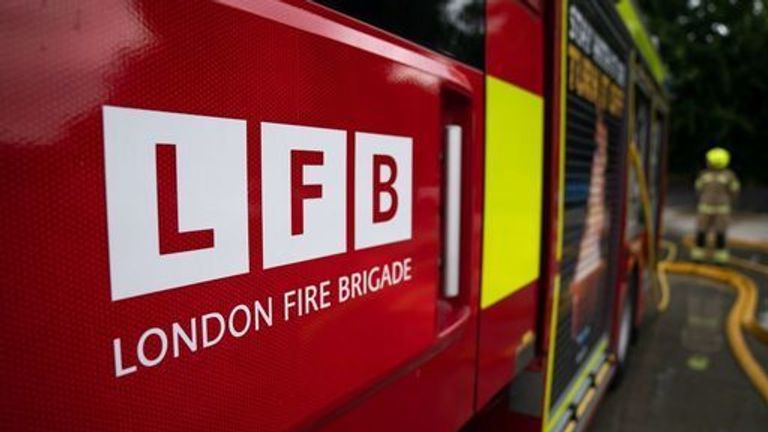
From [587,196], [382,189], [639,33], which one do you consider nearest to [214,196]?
[382,189]

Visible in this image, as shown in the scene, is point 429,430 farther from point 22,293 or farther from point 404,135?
point 22,293

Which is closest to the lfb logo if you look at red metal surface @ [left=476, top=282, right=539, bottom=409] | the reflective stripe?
red metal surface @ [left=476, top=282, right=539, bottom=409]

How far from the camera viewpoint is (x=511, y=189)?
1.80m

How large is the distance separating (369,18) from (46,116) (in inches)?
25.4

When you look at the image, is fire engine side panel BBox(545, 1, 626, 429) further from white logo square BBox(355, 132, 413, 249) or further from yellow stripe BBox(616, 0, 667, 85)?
white logo square BBox(355, 132, 413, 249)

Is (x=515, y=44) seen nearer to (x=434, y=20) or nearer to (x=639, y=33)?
(x=434, y=20)

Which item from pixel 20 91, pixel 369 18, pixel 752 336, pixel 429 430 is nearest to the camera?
pixel 20 91

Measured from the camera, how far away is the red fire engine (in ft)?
2.01

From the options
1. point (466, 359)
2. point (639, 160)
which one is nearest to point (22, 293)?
point (466, 359)

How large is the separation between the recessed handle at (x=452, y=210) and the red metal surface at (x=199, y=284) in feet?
0.34

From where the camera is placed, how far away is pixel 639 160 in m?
4.42

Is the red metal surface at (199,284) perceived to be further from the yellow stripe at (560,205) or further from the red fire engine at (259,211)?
the yellow stripe at (560,205)

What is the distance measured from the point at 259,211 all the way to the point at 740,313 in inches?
263

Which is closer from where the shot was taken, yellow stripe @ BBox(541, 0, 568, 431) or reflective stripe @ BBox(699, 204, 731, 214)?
yellow stripe @ BBox(541, 0, 568, 431)
